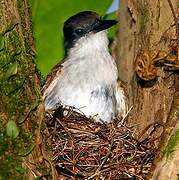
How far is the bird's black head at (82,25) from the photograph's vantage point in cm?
598

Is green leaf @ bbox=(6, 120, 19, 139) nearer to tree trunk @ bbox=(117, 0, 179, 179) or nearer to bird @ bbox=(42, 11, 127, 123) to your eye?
tree trunk @ bbox=(117, 0, 179, 179)

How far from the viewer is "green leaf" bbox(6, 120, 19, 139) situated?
3.38 meters

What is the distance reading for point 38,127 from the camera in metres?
3.57

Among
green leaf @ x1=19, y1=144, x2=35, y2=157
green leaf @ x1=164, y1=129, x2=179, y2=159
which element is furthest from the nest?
green leaf @ x1=19, y1=144, x2=35, y2=157

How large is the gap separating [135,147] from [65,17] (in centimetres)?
162

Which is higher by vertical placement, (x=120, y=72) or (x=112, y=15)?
(x=112, y=15)

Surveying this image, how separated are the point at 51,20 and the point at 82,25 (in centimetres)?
66

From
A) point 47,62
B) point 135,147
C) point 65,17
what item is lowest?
point 135,147

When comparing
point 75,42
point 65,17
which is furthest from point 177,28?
point 75,42

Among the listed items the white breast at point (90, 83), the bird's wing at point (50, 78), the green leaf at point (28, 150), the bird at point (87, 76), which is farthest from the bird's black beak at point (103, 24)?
the green leaf at point (28, 150)

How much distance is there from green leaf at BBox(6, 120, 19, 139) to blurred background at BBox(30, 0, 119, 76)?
2094mm

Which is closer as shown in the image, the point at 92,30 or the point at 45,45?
the point at 45,45

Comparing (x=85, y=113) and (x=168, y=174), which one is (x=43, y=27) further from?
(x=168, y=174)

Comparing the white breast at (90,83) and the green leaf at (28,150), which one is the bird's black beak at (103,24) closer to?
the white breast at (90,83)
